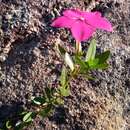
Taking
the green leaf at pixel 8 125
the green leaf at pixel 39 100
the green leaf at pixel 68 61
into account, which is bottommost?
the green leaf at pixel 8 125

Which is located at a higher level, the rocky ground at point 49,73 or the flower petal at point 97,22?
the flower petal at point 97,22

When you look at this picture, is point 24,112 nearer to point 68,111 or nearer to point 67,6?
point 68,111

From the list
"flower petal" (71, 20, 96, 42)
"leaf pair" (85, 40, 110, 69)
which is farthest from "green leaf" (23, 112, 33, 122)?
"flower petal" (71, 20, 96, 42)

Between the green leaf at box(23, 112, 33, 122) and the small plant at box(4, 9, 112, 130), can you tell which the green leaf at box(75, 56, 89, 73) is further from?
the green leaf at box(23, 112, 33, 122)

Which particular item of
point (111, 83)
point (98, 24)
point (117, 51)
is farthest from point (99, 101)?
point (98, 24)

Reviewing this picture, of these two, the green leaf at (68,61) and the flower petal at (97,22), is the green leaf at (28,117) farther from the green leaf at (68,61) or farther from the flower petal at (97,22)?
the flower petal at (97,22)

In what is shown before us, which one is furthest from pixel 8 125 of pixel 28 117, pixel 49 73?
pixel 49 73

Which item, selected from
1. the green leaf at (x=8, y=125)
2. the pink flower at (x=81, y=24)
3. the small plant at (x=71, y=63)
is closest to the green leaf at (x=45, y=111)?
the small plant at (x=71, y=63)

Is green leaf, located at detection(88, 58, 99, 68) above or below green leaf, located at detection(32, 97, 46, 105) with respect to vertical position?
above
